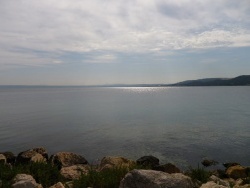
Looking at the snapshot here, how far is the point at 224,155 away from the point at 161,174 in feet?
68.6

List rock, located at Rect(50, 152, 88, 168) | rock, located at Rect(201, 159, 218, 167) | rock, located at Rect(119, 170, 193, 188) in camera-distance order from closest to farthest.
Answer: rock, located at Rect(119, 170, 193, 188)
rock, located at Rect(50, 152, 88, 168)
rock, located at Rect(201, 159, 218, 167)

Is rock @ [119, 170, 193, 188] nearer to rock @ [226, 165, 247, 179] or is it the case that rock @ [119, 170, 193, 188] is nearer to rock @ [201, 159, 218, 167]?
rock @ [226, 165, 247, 179]

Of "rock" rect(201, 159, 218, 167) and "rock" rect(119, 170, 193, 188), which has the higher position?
"rock" rect(119, 170, 193, 188)

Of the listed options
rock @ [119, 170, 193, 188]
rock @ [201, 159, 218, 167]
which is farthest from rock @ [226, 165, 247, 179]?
rock @ [119, 170, 193, 188]

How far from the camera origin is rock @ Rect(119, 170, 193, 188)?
10.4 m

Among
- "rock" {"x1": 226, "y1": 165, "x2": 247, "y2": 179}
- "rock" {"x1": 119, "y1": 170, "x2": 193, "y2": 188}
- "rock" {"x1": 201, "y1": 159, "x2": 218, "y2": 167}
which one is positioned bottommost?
"rock" {"x1": 201, "y1": 159, "x2": 218, "y2": 167}

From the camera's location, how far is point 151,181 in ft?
34.1

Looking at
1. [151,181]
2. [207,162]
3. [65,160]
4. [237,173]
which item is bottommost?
[207,162]

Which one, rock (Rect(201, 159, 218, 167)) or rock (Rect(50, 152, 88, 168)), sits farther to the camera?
rock (Rect(201, 159, 218, 167))

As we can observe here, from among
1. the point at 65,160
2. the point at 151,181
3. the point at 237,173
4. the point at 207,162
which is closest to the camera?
the point at 151,181

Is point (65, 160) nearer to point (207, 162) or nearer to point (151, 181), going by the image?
point (207, 162)

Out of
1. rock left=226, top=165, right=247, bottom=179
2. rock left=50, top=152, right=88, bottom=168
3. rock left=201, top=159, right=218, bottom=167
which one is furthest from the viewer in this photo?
rock left=201, top=159, right=218, bottom=167

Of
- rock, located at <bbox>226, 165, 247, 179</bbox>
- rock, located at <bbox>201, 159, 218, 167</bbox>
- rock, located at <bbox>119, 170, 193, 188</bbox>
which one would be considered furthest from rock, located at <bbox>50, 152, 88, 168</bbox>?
rock, located at <bbox>119, 170, 193, 188</bbox>

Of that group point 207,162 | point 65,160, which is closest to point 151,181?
point 65,160
